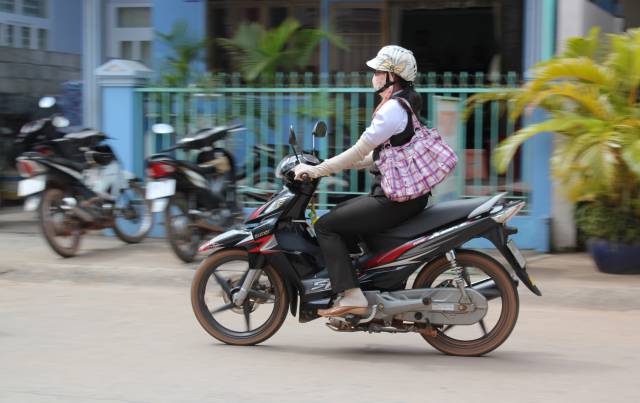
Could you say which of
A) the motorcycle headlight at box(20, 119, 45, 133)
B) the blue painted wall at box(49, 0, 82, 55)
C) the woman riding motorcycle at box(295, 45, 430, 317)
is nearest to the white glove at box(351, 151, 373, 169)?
the woman riding motorcycle at box(295, 45, 430, 317)

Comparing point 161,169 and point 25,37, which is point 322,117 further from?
point 25,37

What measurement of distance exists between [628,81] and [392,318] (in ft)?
11.4

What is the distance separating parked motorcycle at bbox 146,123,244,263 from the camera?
798 cm

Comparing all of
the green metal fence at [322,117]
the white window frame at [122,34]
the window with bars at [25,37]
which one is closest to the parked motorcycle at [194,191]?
the green metal fence at [322,117]

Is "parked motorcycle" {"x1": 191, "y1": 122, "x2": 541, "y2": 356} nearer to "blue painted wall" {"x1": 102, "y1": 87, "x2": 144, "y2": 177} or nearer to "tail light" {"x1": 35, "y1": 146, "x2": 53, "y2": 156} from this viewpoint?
Result: "tail light" {"x1": 35, "y1": 146, "x2": 53, "y2": 156}

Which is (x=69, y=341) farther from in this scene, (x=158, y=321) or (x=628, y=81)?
(x=628, y=81)

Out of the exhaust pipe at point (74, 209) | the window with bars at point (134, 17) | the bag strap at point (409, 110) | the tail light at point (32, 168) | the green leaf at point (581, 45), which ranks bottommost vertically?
the exhaust pipe at point (74, 209)

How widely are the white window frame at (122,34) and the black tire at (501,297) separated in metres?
7.80

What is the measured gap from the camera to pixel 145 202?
9.00 meters

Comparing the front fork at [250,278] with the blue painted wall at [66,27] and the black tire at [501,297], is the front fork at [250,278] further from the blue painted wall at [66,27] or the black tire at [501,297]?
the blue painted wall at [66,27]

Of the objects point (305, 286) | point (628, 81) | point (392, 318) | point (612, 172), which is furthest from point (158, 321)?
point (628, 81)

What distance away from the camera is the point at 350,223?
17.3 feet

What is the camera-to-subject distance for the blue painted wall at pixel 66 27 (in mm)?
12828

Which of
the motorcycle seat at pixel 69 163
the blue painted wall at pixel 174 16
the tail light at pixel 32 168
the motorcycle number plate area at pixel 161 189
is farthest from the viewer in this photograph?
the blue painted wall at pixel 174 16
